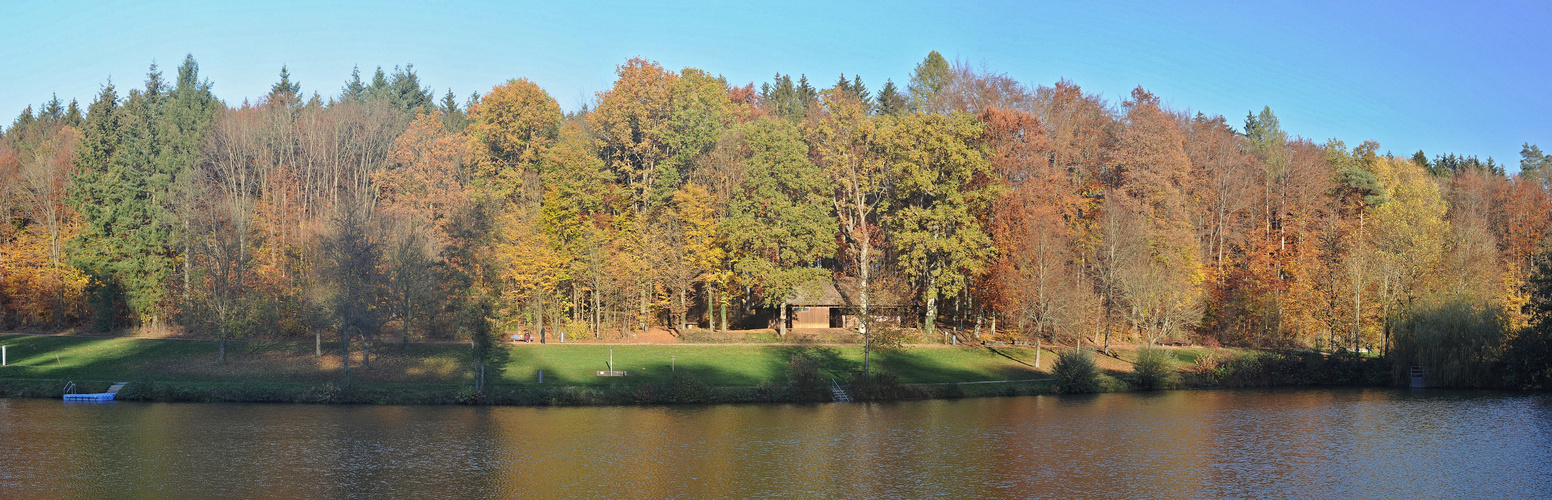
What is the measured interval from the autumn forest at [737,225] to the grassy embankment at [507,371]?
7.54ft

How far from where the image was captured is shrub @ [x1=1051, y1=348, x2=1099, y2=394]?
46.5 m

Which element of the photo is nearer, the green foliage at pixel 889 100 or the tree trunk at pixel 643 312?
the tree trunk at pixel 643 312

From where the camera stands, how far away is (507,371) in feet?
149

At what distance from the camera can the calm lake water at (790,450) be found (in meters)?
25.4

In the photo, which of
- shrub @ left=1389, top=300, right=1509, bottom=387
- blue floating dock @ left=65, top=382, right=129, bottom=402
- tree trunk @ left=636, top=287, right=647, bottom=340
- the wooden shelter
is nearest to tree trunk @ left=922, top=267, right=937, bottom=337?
the wooden shelter

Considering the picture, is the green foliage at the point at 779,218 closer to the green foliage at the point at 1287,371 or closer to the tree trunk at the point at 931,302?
the tree trunk at the point at 931,302

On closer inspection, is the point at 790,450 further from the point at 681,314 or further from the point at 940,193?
the point at 681,314

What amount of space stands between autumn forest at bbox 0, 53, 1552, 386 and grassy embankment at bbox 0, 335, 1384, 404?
2.30 meters

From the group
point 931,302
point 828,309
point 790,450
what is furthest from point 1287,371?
point 790,450

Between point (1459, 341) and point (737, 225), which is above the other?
point (737, 225)

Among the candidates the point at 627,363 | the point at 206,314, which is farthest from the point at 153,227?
the point at 627,363

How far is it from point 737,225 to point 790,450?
91.4ft

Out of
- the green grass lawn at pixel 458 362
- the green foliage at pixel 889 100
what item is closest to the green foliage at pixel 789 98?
the green foliage at pixel 889 100

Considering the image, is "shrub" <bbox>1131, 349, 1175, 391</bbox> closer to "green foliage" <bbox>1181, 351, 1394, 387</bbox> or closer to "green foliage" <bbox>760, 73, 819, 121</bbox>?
"green foliage" <bbox>1181, 351, 1394, 387</bbox>
